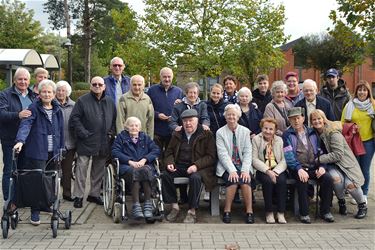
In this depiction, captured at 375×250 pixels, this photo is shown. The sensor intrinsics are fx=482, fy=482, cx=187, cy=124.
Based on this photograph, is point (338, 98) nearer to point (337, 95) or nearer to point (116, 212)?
point (337, 95)

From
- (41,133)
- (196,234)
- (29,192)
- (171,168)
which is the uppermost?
(41,133)

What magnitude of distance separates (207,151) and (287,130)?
118 centimetres

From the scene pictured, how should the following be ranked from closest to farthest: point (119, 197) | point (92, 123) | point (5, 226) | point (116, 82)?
1. point (5, 226)
2. point (119, 197)
3. point (92, 123)
4. point (116, 82)

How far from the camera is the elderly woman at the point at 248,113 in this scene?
24.1 ft

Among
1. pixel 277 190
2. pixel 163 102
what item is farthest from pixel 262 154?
pixel 163 102

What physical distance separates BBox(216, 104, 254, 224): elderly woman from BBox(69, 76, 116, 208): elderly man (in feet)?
5.72

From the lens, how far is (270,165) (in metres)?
6.75

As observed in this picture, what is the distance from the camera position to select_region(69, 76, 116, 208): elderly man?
7184mm

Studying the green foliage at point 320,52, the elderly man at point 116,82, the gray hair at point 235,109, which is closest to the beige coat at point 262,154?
the gray hair at point 235,109

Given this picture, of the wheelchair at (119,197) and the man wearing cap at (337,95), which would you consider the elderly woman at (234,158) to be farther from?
the man wearing cap at (337,95)

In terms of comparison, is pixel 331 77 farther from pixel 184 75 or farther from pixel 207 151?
pixel 184 75

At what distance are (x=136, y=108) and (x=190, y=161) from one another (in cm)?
123

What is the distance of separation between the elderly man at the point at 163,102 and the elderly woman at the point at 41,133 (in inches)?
78.5

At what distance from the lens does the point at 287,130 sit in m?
6.90
